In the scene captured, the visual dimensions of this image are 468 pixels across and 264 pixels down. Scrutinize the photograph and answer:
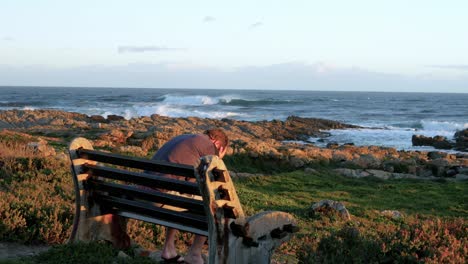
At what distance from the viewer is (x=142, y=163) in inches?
179

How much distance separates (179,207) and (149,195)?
35 centimetres

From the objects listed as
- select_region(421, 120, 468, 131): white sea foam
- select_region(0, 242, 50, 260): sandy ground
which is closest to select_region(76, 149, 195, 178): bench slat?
select_region(0, 242, 50, 260): sandy ground

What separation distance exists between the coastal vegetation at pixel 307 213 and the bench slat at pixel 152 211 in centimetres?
42

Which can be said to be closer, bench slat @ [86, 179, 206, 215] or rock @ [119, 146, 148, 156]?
bench slat @ [86, 179, 206, 215]

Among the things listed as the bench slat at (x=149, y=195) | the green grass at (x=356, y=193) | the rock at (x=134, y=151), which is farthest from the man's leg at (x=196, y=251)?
the rock at (x=134, y=151)

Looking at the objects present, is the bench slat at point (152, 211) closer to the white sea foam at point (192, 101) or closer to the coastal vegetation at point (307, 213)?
the coastal vegetation at point (307, 213)

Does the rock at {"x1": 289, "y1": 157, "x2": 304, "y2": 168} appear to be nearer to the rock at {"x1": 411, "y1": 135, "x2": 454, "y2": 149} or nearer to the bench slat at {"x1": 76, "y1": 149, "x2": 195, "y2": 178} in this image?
the bench slat at {"x1": 76, "y1": 149, "x2": 195, "y2": 178}

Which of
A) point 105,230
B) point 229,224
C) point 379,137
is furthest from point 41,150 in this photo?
point 379,137

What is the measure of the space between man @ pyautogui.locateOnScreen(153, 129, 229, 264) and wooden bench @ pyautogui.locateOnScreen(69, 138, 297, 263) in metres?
0.43

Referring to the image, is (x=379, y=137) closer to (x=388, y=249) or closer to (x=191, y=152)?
(x=191, y=152)

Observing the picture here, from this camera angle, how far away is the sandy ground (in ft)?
17.6

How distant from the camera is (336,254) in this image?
14.4 ft

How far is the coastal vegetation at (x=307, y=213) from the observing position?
4480 mm

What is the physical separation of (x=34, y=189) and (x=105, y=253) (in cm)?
391
